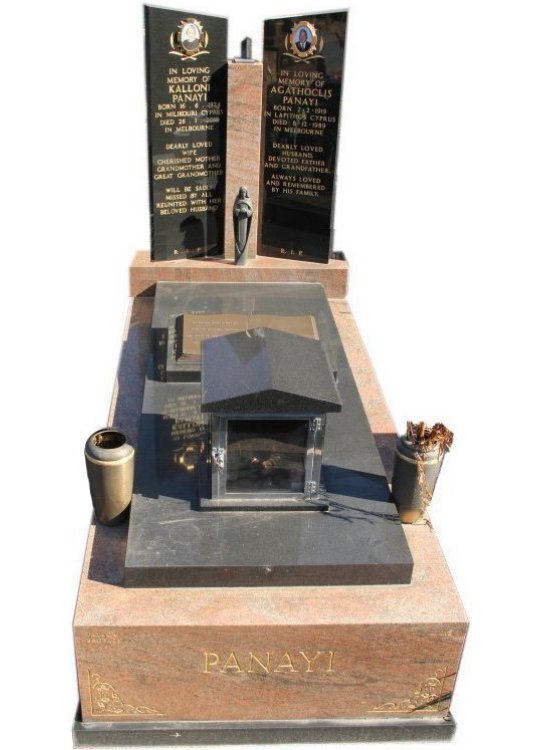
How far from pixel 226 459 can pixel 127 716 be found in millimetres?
2481

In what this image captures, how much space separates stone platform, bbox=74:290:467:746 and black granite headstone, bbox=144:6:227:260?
5.76 metres

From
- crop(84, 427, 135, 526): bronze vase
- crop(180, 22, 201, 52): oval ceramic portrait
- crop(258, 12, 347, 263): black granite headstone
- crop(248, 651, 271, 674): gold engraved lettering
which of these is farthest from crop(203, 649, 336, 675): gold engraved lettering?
crop(180, 22, 201, 52): oval ceramic portrait

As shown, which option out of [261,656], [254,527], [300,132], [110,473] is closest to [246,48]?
[300,132]

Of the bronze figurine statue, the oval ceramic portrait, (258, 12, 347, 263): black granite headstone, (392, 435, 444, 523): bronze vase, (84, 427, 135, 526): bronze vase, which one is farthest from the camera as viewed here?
the bronze figurine statue

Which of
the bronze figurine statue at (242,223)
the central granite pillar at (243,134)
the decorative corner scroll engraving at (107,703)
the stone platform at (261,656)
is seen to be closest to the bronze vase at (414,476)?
the stone platform at (261,656)

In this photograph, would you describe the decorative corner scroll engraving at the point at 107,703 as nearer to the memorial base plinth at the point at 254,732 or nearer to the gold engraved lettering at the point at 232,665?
the memorial base plinth at the point at 254,732

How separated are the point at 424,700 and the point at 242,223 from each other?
7184mm

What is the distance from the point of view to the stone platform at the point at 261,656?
6520 millimetres

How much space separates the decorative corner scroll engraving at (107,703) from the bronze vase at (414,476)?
2.99 metres

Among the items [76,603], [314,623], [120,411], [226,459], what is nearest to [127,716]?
[76,603]

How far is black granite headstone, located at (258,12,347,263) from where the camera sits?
1062 cm

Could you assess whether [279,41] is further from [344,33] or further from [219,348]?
[219,348]

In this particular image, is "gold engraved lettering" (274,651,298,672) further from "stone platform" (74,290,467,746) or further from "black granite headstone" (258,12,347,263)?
"black granite headstone" (258,12,347,263)

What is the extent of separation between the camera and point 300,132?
11242mm
